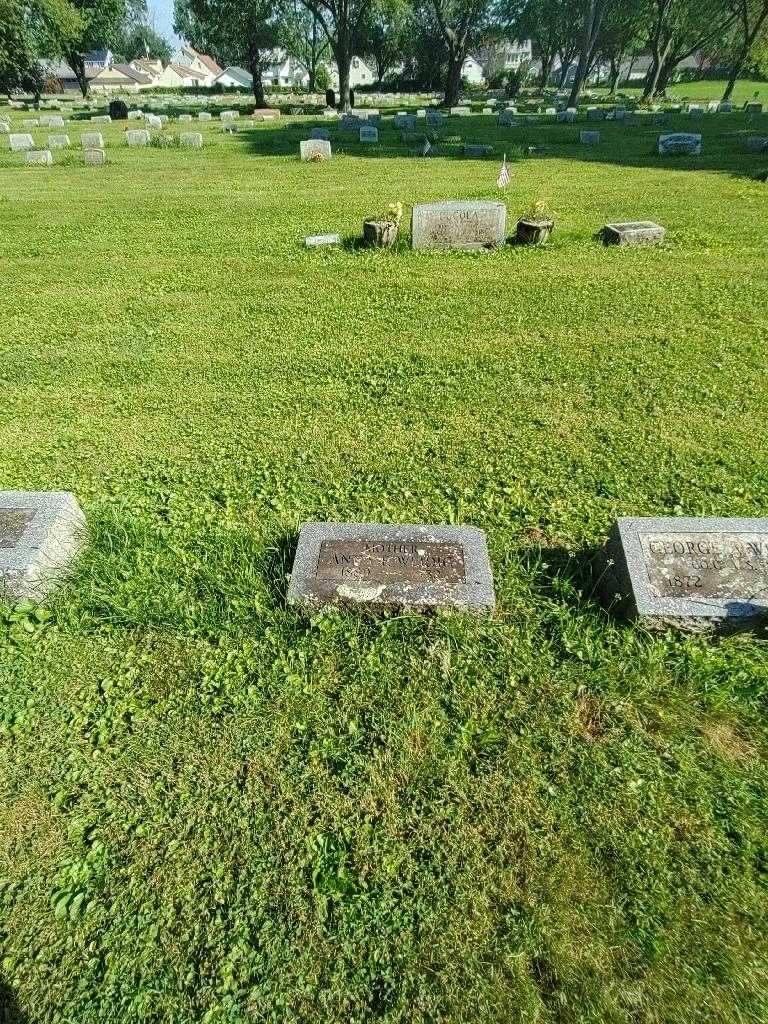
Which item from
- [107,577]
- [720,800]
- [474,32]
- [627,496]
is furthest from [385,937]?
[474,32]

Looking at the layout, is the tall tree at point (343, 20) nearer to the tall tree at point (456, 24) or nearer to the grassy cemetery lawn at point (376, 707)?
the tall tree at point (456, 24)

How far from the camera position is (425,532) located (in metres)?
3.89

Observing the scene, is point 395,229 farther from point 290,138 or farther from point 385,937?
point 290,138

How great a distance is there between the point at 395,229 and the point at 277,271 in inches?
101

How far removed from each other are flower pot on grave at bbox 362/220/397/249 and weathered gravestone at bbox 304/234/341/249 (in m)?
0.65

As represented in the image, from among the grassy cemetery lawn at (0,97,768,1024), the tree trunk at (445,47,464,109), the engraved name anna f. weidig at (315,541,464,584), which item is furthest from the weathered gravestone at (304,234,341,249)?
the tree trunk at (445,47,464,109)

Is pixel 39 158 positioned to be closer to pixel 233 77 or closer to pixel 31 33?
pixel 31 33

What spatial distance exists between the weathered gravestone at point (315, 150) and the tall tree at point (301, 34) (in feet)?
95.2

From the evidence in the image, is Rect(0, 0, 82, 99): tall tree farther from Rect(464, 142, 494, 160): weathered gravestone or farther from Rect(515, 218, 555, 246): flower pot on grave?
Rect(515, 218, 555, 246): flower pot on grave

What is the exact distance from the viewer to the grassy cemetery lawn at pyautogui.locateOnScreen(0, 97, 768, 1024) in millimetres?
2287

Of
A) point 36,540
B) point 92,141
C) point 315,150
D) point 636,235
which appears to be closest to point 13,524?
point 36,540

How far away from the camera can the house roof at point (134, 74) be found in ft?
303

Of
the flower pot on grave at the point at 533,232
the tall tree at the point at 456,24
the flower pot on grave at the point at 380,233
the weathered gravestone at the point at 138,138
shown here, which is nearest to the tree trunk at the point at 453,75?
the tall tree at the point at 456,24

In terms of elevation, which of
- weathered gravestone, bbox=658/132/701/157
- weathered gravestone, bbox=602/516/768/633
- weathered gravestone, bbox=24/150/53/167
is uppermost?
weathered gravestone, bbox=658/132/701/157
